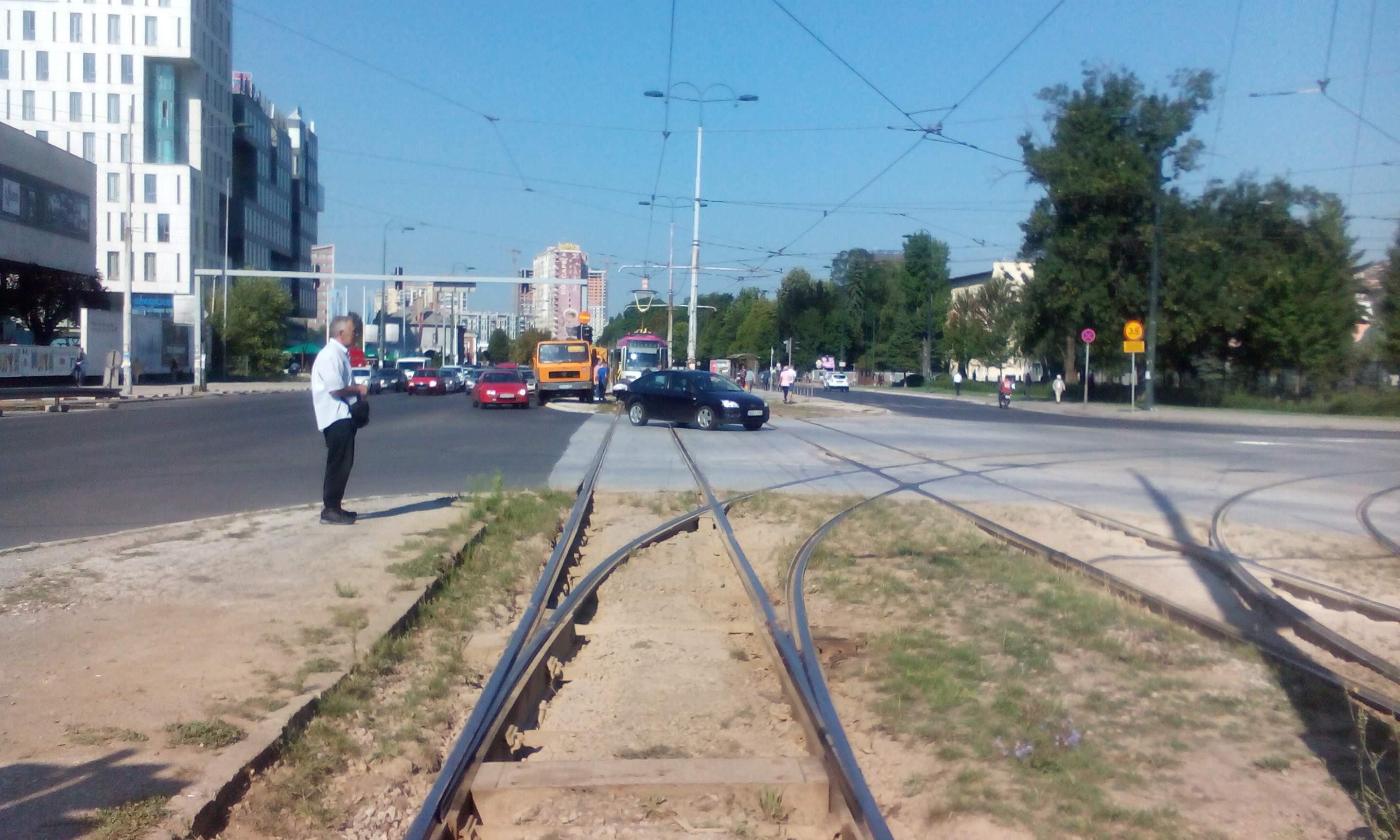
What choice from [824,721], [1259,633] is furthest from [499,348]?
[824,721]

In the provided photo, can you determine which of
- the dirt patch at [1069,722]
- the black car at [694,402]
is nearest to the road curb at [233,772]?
the dirt patch at [1069,722]

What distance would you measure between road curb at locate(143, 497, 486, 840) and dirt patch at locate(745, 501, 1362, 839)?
2.49 meters

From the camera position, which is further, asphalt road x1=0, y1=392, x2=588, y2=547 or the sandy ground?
asphalt road x1=0, y1=392, x2=588, y2=547

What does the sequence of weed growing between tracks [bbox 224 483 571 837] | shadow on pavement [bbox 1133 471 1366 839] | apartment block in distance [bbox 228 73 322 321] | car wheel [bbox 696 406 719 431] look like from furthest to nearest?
apartment block in distance [bbox 228 73 322 321] → car wheel [bbox 696 406 719 431] → shadow on pavement [bbox 1133 471 1366 839] → weed growing between tracks [bbox 224 483 571 837]

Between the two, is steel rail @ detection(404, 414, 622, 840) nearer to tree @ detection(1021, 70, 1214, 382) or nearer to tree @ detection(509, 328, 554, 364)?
tree @ detection(1021, 70, 1214, 382)

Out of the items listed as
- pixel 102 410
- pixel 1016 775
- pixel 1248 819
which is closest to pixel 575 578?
pixel 1016 775

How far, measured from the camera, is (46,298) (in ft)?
196

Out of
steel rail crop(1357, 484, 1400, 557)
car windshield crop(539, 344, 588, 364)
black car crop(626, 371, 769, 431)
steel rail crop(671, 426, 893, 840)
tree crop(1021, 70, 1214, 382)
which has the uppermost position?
tree crop(1021, 70, 1214, 382)

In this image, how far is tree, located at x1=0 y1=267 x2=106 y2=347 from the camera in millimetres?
57125

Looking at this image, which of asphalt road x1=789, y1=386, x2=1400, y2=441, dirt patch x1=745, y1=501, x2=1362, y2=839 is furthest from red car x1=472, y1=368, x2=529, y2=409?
dirt patch x1=745, y1=501, x2=1362, y2=839

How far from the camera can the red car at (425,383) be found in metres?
58.5

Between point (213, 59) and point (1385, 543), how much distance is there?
8580cm

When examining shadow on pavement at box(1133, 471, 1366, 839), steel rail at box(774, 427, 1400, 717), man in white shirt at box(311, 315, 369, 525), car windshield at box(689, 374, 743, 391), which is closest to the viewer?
shadow on pavement at box(1133, 471, 1366, 839)

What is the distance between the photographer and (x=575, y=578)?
947cm
